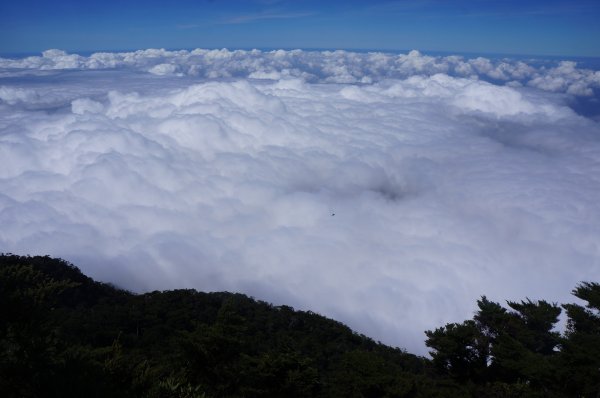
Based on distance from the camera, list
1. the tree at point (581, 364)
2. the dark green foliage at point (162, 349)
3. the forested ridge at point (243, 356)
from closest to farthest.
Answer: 1. the dark green foliage at point (162, 349)
2. the forested ridge at point (243, 356)
3. the tree at point (581, 364)

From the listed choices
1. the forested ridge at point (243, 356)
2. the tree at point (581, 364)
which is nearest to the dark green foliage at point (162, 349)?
the forested ridge at point (243, 356)

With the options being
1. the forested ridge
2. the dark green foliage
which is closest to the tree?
the forested ridge

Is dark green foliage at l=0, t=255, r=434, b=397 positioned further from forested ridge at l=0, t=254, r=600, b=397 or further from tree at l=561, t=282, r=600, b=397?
tree at l=561, t=282, r=600, b=397

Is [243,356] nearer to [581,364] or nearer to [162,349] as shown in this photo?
[162,349]

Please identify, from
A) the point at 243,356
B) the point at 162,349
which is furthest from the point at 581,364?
the point at 162,349

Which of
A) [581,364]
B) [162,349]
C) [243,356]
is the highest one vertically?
[581,364]

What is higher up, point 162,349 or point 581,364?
point 581,364

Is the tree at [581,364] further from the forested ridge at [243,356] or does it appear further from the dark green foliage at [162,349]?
the dark green foliage at [162,349]

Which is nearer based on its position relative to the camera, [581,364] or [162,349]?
[581,364]
